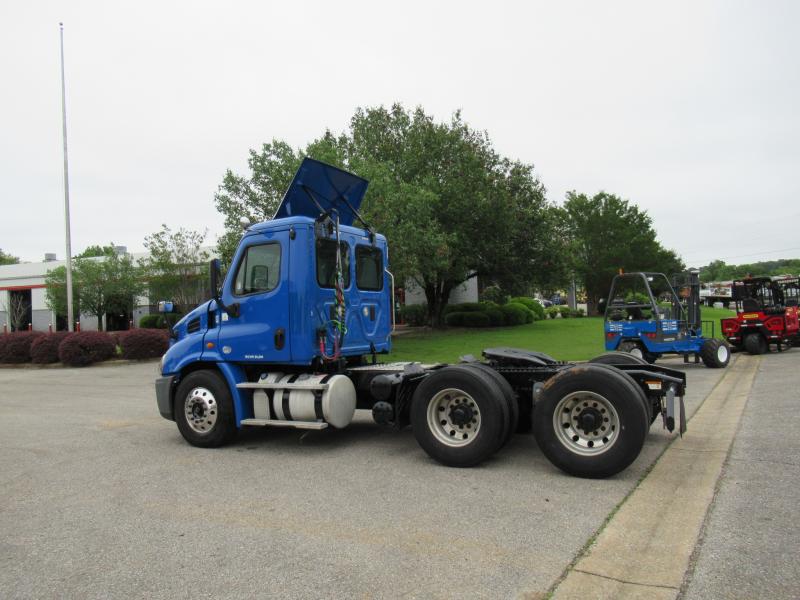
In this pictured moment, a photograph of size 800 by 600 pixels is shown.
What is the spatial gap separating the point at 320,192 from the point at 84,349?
55.3ft

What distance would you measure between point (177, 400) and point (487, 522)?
181 inches

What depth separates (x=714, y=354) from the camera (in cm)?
1476

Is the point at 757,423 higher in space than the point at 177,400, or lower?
lower


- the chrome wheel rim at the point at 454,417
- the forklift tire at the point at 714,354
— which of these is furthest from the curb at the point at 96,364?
the chrome wheel rim at the point at 454,417

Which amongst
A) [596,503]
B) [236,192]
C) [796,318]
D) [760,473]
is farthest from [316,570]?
[236,192]

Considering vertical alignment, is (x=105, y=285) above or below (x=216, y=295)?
above

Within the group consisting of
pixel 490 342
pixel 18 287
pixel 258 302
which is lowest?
pixel 490 342

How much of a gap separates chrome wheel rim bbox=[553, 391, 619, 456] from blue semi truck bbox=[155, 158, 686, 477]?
1cm

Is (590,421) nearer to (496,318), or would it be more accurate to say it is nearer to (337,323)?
(337,323)

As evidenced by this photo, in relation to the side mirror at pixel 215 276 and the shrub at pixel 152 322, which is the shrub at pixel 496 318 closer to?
the shrub at pixel 152 322

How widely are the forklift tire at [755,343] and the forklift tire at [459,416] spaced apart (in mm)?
14987

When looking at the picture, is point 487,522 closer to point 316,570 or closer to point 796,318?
point 316,570

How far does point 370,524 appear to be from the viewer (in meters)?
4.68

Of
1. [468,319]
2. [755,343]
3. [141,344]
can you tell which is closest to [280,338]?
[755,343]
